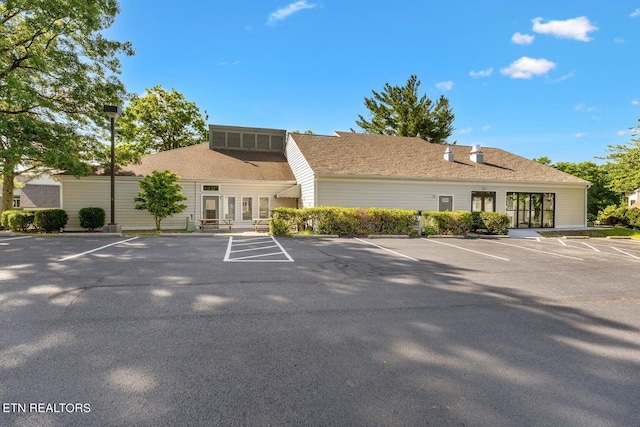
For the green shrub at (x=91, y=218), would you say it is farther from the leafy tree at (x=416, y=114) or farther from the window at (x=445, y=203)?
the leafy tree at (x=416, y=114)

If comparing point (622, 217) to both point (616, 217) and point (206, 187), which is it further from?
point (206, 187)

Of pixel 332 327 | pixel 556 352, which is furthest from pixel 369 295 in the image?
pixel 556 352

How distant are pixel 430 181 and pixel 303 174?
762cm

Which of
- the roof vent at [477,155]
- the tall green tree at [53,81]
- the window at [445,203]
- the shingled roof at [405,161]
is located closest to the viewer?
the tall green tree at [53,81]

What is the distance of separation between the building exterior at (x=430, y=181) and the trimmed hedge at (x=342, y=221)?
209 centimetres

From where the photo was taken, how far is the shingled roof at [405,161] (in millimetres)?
18000

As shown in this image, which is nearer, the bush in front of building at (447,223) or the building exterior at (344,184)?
the bush in front of building at (447,223)

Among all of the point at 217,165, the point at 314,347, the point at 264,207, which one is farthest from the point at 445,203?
the point at 314,347

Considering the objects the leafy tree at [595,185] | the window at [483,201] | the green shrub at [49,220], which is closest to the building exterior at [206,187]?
the green shrub at [49,220]

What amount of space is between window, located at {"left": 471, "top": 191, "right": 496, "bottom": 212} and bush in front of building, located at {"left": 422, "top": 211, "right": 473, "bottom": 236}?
13.5ft

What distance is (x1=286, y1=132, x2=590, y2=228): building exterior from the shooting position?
17266mm

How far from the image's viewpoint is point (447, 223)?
15.5 m

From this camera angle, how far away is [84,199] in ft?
56.0

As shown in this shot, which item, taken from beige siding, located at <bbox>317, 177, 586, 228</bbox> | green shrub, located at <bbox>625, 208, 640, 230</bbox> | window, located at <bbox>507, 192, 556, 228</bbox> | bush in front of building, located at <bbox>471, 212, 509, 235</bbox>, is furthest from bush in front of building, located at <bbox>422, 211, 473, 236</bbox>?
green shrub, located at <bbox>625, 208, 640, 230</bbox>
